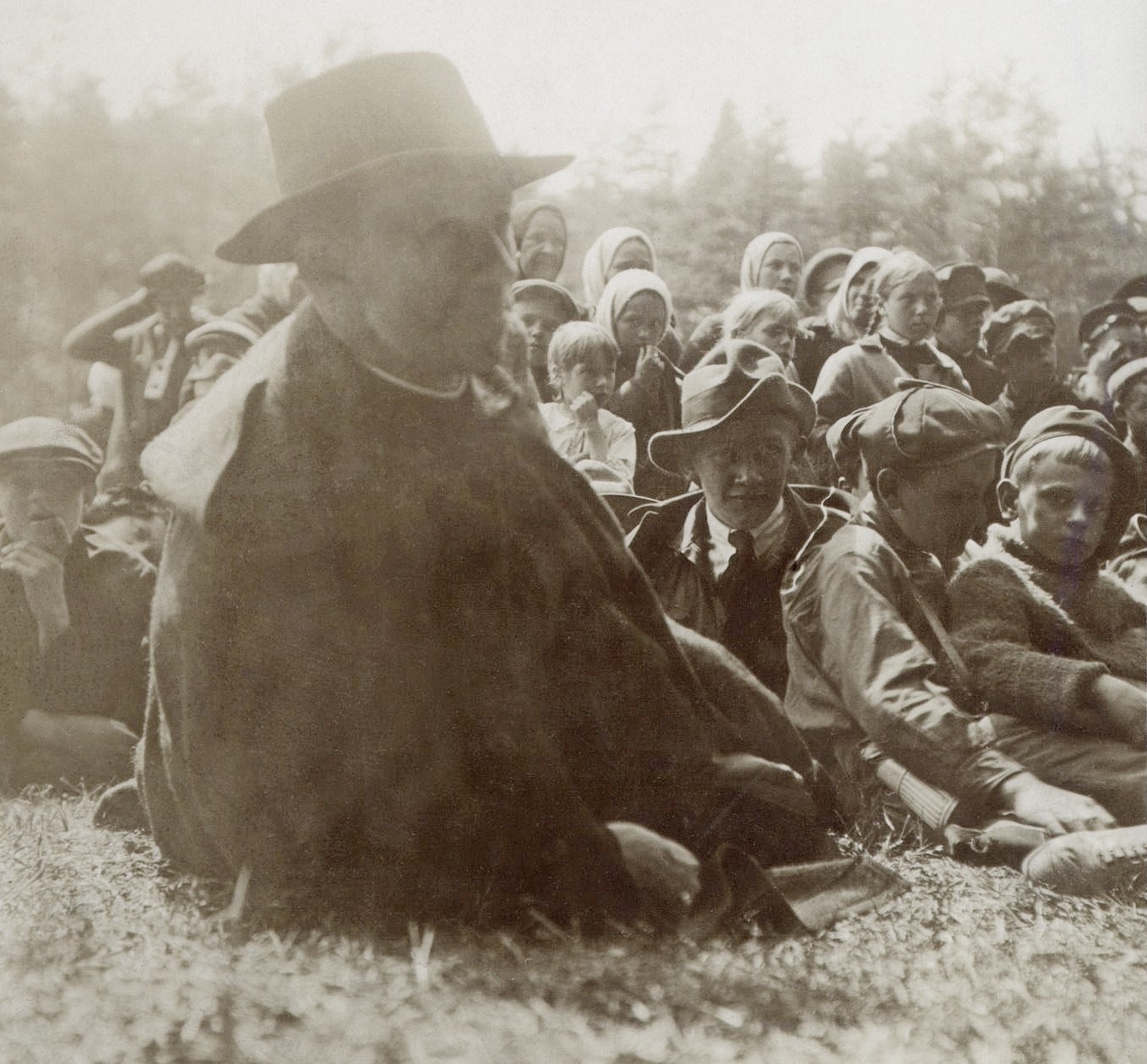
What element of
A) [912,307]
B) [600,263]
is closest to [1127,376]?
Result: [912,307]

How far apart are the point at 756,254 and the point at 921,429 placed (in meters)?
0.88

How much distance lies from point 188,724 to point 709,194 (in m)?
2.61

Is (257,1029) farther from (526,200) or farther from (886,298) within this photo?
(886,298)

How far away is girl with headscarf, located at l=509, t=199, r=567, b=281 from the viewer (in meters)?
4.63

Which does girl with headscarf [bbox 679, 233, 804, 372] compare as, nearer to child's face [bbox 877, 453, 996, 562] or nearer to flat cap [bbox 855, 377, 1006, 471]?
flat cap [bbox 855, 377, 1006, 471]

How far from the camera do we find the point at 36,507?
458cm

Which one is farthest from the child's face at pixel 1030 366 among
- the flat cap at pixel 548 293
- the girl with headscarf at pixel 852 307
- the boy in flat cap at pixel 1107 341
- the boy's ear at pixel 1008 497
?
the flat cap at pixel 548 293

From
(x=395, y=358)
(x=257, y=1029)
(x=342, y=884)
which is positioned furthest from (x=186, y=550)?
(x=257, y=1029)

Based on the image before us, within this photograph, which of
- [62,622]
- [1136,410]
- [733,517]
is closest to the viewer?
[62,622]

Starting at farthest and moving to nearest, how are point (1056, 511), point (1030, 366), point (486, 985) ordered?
point (1030, 366), point (1056, 511), point (486, 985)

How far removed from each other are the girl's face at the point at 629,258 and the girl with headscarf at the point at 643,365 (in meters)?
0.03

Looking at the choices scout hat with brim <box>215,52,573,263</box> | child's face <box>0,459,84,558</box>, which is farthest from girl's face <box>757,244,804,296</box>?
child's face <box>0,459,84,558</box>

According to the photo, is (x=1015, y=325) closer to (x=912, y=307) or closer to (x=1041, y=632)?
(x=912, y=307)

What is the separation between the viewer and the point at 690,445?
473cm
